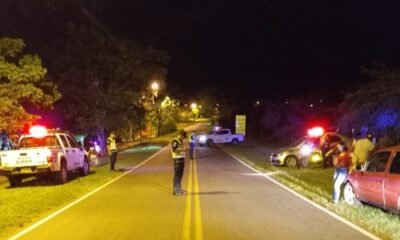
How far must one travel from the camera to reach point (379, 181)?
1245 cm

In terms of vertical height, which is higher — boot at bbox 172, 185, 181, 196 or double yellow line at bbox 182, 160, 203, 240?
boot at bbox 172, 185, 181, 196

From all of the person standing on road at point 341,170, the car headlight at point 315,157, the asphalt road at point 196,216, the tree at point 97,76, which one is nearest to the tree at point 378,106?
the car headlight at point 315,157

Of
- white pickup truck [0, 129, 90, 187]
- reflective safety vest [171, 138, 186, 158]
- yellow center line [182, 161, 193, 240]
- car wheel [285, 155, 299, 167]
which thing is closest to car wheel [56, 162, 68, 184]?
white pickup truck [0, 129, 90, 187]

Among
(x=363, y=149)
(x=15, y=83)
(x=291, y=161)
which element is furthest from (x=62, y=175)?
(x=291, y=161)

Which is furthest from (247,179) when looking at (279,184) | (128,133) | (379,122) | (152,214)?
(128,133)

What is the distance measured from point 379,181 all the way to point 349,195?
2496mm

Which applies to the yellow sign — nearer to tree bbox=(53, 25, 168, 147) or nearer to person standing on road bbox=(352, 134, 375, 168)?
tree bbox=(53, 25, 168, 147)

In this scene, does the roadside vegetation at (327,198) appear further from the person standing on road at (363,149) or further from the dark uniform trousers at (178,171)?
the dark uniform trousers at (178,171)

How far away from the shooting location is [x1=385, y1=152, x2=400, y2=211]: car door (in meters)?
11.5

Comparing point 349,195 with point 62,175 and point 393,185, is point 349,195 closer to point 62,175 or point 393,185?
point 393,185

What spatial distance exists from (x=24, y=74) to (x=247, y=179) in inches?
410

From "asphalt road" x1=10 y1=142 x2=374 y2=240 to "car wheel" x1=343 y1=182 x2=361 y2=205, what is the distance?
1230 mm

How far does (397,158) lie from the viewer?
1212 centimetres

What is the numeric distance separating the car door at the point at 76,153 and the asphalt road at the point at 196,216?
15.3ft
